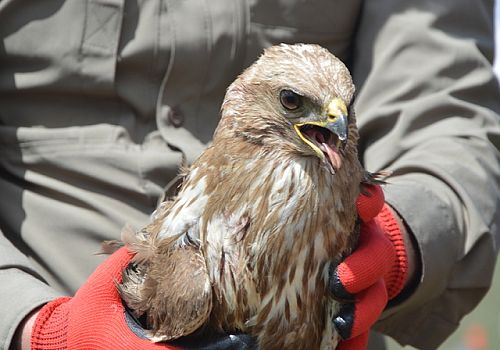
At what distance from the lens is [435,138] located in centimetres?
333

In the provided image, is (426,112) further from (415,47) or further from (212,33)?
(212,33)

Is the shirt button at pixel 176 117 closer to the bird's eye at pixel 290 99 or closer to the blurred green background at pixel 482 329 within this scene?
the bird's eye at pixel 290 99

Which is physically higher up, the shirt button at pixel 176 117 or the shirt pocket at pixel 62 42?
the shirt pocket at pixel 62 42

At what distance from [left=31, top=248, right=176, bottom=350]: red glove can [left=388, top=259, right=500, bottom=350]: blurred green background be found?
17.1 feet

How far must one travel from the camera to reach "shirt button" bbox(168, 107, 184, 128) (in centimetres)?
322

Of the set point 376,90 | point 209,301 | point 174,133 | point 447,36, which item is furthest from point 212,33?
point 209,301

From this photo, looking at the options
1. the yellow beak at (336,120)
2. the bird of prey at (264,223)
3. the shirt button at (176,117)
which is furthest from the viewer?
the shirt button at (176,117)

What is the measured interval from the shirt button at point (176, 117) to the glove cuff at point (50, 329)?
2.47 ft

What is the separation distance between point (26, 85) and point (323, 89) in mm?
1233

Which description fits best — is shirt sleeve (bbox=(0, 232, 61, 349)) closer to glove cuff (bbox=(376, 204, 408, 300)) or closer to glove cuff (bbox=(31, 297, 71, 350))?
glove cuff (bbox=(31, 297, 71, 350))

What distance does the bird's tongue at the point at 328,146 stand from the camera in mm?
2359

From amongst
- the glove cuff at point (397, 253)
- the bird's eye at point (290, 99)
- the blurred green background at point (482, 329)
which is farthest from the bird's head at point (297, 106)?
the blurred green background at point (482, 329)

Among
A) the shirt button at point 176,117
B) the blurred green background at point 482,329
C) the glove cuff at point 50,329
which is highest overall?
the shirt button at point 176,117

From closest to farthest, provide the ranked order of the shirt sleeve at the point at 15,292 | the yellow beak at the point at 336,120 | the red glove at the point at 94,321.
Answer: the yellow beak at the point at 336,120
the red glove at the point at 94,321
the shirt sleeve at the point at 15,292
